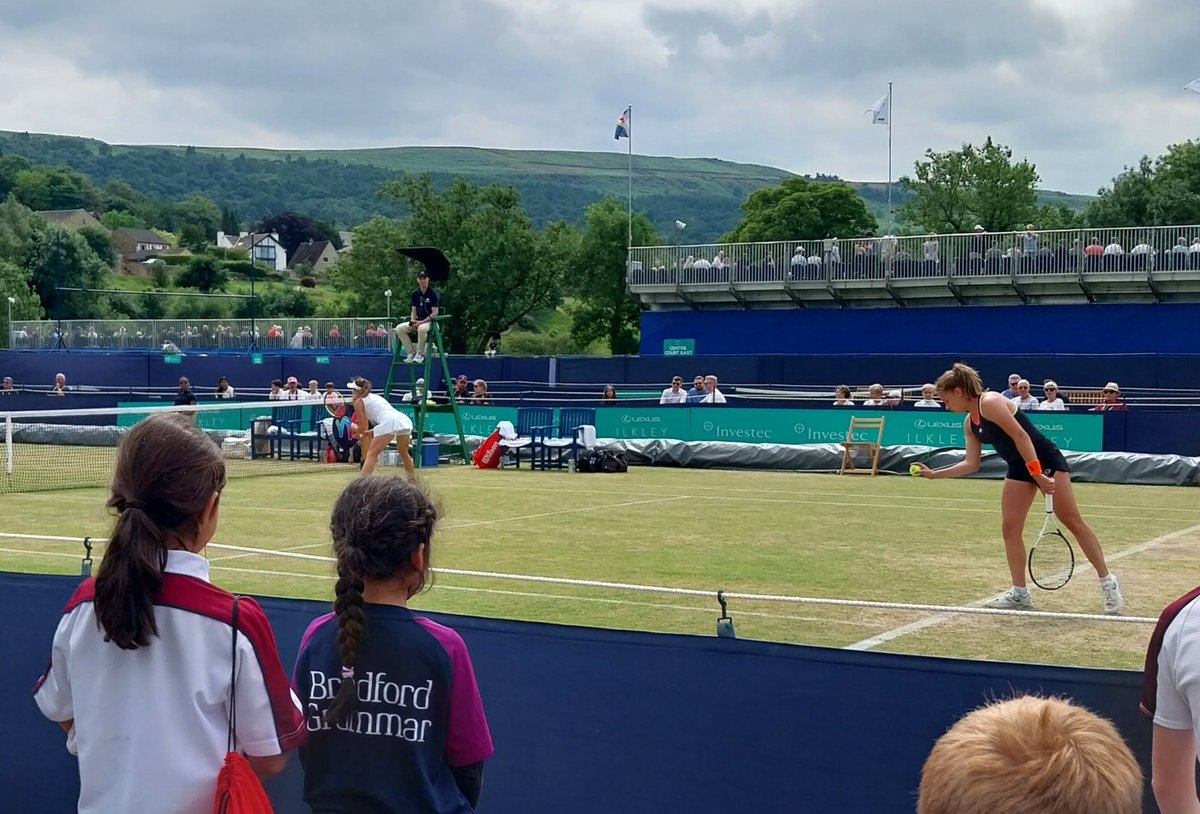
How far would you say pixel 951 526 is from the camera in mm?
17219

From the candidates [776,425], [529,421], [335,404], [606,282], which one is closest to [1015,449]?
[335,404]

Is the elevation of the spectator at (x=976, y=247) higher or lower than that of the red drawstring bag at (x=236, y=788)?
higher

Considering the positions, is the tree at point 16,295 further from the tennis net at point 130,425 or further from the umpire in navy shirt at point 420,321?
the umpire in navy shirt at point 420,321

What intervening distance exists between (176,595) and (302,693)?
1.51 ft

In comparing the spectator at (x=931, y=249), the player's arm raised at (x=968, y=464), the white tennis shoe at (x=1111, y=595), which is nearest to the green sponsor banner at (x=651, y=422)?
the player's arm raised at (x=968, y=464)

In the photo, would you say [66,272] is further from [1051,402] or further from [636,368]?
[1051,402]

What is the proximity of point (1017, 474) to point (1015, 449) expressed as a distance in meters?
0.24

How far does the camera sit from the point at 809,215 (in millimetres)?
99312

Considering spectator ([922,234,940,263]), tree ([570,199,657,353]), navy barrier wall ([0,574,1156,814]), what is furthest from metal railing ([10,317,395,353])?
navy barrier wall ([0,574,1156,814])

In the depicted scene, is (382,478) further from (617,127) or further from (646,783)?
(617,127)

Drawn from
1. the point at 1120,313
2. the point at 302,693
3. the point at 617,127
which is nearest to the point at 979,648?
the point at 302,693

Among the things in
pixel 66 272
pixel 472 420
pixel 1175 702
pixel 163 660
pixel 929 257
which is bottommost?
pixel 472 420

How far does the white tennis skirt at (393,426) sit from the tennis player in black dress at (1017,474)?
11.2m

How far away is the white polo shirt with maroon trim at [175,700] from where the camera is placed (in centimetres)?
326
